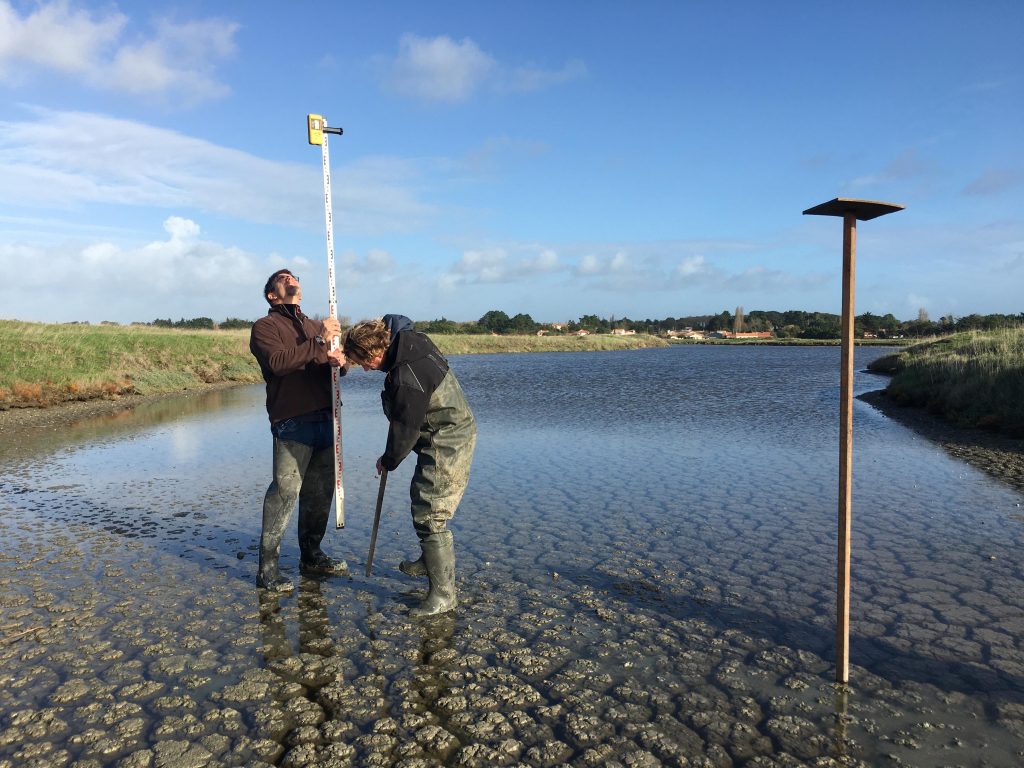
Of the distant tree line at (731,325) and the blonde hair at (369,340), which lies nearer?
the blonde hair at (369,340)

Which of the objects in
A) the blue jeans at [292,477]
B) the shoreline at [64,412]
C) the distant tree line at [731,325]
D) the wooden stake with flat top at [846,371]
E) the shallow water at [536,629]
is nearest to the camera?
the shallow water at [536,629]

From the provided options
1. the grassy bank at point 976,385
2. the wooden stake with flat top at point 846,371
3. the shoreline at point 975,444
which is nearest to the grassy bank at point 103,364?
the wooden stake with flat top at point 846,371

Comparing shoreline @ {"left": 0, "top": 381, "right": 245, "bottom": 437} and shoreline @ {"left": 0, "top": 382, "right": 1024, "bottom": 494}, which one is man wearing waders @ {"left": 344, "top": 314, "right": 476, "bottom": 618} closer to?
shoreline @ {"left": 0, "top": 382, "right": 1024, "bottom": 494}

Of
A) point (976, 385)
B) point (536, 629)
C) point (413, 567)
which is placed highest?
point (976, 385)

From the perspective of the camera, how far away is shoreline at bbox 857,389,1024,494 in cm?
1069

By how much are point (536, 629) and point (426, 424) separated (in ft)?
5.25

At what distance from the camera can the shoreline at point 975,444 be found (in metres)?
10.7

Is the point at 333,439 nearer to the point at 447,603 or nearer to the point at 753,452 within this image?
the point at 447,603

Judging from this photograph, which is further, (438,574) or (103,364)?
(103,364)

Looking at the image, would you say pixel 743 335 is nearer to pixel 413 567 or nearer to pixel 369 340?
pixel 413 567

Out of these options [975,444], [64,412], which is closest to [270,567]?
[975,444]

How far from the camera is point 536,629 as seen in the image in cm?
502

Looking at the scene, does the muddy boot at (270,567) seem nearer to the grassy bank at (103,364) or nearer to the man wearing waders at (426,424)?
the man wearing waders at (426,424)

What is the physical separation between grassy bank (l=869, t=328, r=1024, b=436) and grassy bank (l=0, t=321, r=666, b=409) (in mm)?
22332
